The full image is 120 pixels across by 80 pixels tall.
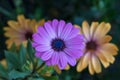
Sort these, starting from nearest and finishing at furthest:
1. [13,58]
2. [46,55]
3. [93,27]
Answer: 1. [46,55]
2. [13,58]
3. [93,27]

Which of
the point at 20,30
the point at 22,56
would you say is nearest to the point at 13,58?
the point at 22,56

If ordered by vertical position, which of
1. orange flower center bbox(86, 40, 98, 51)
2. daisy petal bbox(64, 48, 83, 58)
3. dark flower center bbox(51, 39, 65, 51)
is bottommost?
orange flower center bbox(86, 40, 98, 51)

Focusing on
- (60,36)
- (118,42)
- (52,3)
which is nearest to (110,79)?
(118,42)

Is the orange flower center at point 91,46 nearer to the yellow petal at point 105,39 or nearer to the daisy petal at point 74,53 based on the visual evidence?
the yellow petal at point 105,39

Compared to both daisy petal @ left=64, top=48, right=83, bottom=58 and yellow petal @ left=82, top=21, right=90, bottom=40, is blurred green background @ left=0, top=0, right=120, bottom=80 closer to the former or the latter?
yellow petal @ left=82, top=21, right=90, bottom=40

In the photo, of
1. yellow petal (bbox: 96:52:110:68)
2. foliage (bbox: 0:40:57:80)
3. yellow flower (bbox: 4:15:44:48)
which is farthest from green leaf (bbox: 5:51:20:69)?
yellow petal (bbox: 96:52:110:68)

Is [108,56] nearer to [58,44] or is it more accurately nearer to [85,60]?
[85,60]
